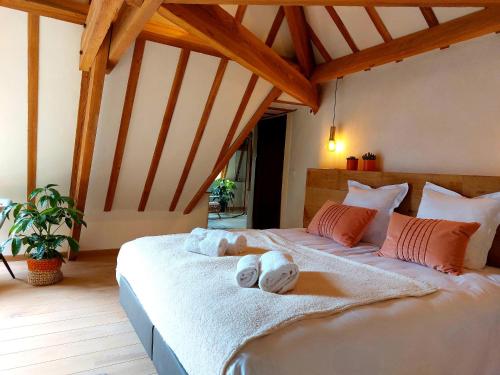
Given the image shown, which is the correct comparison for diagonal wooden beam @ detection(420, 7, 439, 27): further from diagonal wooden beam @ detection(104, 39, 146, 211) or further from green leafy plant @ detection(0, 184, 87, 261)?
green leafy plant @ detection(0, 184, 87, 261)

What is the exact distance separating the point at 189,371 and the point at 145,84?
8.18 feet

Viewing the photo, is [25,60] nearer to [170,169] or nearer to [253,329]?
[170,169]

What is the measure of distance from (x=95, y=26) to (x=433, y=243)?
2.51m

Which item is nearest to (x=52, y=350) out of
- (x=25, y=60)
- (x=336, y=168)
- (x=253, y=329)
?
(x=253, y=329)

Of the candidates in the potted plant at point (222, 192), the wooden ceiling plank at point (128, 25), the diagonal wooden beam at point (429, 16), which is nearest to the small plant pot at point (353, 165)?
the diagonal wooden beam at point (429, 16)

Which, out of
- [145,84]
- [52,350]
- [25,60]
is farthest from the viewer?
[145,84]

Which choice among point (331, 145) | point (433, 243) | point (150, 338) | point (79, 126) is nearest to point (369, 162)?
point (331, 145)

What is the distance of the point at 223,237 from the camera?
205cm

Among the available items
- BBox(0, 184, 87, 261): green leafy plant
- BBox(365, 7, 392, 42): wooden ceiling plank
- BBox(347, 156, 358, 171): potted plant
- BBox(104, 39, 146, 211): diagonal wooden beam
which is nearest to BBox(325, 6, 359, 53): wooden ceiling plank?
BBox(365, 7, 392, 42): wooden ceiling plank

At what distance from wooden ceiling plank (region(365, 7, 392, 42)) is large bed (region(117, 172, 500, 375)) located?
2036mm

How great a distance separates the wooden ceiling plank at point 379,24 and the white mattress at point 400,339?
7.04 feet

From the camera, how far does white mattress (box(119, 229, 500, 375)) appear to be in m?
1.05

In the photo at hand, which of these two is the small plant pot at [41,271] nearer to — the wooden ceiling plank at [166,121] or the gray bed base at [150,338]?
the gray bed base at [150,338]

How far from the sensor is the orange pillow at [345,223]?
100 inches
